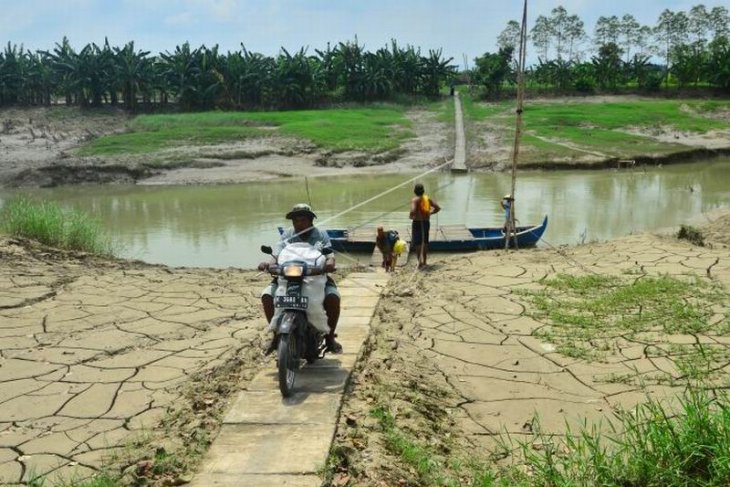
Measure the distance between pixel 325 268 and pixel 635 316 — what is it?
348 centimetres

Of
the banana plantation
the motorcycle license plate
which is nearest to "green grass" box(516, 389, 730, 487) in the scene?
the motorcycle license plate

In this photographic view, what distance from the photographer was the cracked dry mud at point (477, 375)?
4277mm

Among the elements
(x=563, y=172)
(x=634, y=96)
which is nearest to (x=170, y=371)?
(x=563, y=172)

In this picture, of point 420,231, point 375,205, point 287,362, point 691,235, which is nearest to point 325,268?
point 287,362

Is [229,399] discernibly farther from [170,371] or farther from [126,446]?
[170,371]

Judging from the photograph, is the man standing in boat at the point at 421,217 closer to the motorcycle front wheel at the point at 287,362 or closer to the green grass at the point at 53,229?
the green grass at the point at 53,229

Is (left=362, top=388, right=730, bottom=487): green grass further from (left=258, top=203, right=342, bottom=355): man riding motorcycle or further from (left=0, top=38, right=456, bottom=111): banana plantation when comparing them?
(left=0, top=38, right=456, bottom=111): banana plantation

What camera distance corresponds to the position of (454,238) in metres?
13.9

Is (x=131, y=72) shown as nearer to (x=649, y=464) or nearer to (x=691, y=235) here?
(x=691, y=235)

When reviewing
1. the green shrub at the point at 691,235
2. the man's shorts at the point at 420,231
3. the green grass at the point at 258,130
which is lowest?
the green shrub at the point at 691,235

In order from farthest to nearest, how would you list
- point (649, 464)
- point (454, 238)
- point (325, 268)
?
point (454, 238) → point (325, 268) → point (649, 464)

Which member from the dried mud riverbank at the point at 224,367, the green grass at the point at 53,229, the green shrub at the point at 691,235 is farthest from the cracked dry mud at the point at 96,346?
the green shrub at the point at 691,235

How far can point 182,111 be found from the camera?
47.2m

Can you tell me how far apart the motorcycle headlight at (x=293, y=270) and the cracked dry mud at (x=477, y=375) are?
3.04 feet
